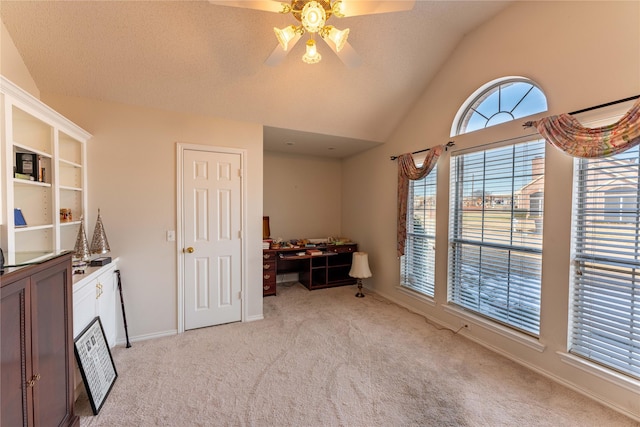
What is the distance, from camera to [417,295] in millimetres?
3496

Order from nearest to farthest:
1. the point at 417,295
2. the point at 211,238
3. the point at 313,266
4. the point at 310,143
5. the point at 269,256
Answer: the point at 211,238 < the point at 417,295 < the point at 269,256 < the point at 310,143 < the point at 313,266

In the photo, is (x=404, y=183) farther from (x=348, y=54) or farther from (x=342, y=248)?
(x=348, y=54)

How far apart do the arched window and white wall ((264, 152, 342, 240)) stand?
2681 mm

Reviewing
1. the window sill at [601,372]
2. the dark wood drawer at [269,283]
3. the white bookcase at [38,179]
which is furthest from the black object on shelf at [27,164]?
the window sill at [601,372]

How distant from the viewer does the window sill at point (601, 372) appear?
1.78 meters

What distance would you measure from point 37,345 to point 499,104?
3.92m

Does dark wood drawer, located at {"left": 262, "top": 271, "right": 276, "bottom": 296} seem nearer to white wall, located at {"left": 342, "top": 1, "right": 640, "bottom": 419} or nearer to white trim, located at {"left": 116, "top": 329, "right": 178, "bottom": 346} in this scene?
white trim, located at {"left": 116, "top": 329, "right": 178, "bottom": 346}

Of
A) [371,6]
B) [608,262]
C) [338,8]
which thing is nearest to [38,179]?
[338,8]

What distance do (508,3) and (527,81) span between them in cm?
74

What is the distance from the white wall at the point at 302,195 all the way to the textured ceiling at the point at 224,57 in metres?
1.50

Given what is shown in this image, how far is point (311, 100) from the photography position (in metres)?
3.17

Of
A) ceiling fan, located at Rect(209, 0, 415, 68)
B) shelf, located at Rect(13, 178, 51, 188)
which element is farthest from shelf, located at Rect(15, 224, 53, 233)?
ceiling fan, located at Rect(209, 0, 415, 68)

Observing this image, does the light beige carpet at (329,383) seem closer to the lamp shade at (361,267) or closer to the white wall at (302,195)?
the lamp shade at (361,267)

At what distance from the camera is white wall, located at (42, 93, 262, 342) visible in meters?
2.62
